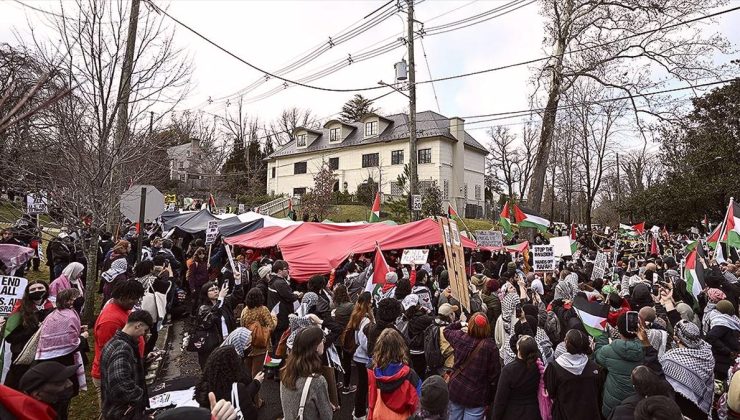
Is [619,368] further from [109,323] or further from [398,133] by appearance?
[398,133]

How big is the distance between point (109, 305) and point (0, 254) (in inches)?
243

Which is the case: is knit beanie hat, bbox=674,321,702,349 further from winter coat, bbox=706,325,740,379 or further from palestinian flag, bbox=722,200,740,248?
palestinian flag, bbox=722,200,740,248

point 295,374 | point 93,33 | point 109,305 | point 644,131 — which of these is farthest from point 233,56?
point 644,131

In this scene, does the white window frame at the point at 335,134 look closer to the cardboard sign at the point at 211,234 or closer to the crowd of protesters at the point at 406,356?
the cardboard sign at the point at 211,234

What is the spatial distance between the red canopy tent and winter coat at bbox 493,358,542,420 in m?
6.90

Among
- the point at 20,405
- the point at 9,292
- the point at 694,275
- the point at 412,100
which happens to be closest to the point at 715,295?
the point at 694,275

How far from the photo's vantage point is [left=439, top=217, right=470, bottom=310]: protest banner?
7.06 m

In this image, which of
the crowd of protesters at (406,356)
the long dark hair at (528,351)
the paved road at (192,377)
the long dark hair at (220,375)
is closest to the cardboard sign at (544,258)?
the crowd of protesters at (406,356)

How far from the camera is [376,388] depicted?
450 cm

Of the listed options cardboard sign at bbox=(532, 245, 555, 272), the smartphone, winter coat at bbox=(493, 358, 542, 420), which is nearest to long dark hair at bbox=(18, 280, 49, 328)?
winter coat at bbox=(493, 358, 542, 420)

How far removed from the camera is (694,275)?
805cm

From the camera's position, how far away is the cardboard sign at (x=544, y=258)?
9.39 m

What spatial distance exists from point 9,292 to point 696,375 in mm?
7939

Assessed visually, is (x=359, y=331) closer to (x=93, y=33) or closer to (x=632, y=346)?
(x=632, y=346)
